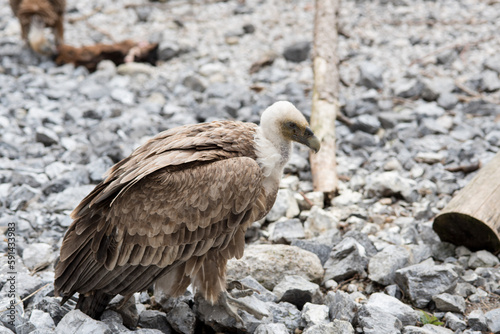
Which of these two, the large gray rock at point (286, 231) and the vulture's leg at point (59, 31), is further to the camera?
the vulture's leg at point (59, 31)

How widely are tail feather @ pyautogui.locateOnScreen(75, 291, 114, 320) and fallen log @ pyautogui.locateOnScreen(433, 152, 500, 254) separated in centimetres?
261

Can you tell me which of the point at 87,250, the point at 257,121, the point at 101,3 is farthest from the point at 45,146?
the point at 101,3

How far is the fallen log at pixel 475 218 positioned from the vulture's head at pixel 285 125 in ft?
4.45

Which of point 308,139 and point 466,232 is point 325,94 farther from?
point 308,139

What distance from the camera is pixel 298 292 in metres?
3.99

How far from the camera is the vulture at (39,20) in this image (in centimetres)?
903

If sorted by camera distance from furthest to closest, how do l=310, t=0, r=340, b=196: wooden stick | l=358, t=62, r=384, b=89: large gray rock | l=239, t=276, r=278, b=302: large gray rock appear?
l=358, t=62, r=384, b=89: large gray rock, l=310, t=0, r=340, b=196: wooden stick, l=239, t=276, r=278, b=302: large gray rock

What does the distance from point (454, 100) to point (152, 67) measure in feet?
15.0

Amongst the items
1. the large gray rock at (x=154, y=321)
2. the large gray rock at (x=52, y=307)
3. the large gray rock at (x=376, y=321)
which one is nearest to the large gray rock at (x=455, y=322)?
the large gray rock at (x=376, y=321)

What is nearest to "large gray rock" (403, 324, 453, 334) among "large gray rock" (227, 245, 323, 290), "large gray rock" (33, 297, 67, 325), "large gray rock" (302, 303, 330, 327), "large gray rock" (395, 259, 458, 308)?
"large gray rock" (395, 259, 458, 308)

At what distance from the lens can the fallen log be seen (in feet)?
14.0

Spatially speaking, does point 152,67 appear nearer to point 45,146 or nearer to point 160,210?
point 45,146

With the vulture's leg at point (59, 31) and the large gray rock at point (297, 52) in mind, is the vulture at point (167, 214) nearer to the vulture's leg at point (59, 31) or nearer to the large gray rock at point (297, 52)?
the large gray rock at point (297, 52)

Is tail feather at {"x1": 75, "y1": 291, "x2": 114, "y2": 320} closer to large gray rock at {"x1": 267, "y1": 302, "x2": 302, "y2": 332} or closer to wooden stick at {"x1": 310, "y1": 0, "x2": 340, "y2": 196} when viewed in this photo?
large gray rock at {"x1": 267, "y1": 302, "x2": 302, "y2": 332}
